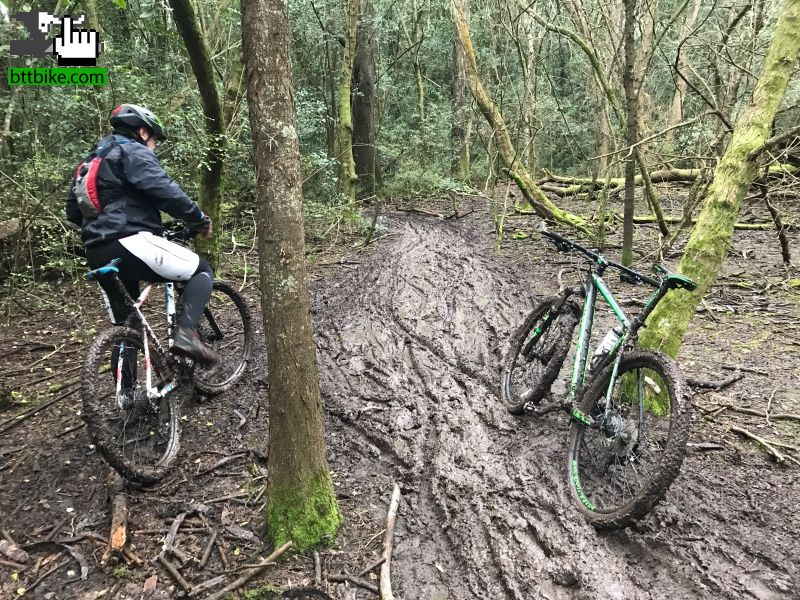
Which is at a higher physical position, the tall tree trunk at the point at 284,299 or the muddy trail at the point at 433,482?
the tall tree trunk at the point at 284,299

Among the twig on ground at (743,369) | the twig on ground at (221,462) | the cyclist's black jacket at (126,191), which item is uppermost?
the cyclist's black jacket at (126,191)

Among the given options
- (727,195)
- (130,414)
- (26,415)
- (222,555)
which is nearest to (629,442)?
(727,195)

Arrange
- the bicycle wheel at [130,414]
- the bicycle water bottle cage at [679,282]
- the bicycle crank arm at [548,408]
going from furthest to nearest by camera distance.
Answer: the bicycle crank arm at [548,408] → the bicycle water bottle cage at [679,282] → the bicycle wheel at [130,414]

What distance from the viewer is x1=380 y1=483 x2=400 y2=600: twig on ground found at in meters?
2.78

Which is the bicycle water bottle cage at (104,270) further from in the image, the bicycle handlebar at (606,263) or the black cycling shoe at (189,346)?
the bicycle handlebar at (606,263)

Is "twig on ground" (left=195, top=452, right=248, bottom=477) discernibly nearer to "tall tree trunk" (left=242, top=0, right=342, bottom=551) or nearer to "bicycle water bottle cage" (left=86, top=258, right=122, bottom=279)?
"tall tree trunk" (left=242, top=0, right=342, bottom=551)

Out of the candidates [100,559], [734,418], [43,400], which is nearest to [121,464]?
[100,559]

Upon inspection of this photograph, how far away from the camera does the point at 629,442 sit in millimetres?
3385

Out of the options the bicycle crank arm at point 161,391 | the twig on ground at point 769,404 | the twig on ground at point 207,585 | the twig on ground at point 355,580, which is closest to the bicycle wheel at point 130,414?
the bicycle crank arm at point 161,391

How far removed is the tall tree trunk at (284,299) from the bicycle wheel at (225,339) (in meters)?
1.88

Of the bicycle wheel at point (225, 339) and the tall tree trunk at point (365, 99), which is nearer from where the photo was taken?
the bicycle wheel at point (225, 339)

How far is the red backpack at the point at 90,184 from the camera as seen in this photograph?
11.7 feet

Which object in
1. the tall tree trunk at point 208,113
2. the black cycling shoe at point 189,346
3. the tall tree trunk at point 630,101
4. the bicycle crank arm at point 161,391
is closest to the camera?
the bicycle crank arm at point 161,391

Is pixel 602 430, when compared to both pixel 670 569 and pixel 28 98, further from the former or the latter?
pixel 28 98
